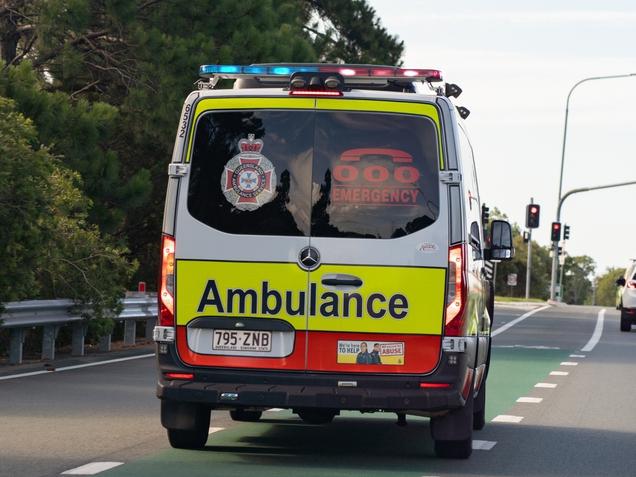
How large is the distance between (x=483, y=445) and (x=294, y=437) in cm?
143

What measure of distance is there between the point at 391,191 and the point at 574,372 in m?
11.6

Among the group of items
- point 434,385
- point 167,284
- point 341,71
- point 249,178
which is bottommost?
point 434,385

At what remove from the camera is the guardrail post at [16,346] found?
19.5 metres

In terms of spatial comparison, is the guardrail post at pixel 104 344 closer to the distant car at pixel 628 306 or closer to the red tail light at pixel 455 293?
the red tail light at pixel 455 293

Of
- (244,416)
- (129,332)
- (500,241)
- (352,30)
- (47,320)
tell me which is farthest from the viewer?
(352,30)

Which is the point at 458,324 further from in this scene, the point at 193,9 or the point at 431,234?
the point at 193,9

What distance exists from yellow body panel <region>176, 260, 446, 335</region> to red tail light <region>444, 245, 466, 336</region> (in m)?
0.05

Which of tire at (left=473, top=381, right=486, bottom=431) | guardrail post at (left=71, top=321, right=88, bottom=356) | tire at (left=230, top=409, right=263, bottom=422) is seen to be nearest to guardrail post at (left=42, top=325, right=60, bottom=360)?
guardrail post at (left=71, top=321, right=88, bottom=356)

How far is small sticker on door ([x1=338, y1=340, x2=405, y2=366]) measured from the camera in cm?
1025

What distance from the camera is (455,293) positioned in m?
10.3

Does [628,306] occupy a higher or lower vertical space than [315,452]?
higher

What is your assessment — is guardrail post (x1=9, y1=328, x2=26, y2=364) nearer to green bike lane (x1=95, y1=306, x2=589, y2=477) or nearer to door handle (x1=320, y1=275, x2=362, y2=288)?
green bike lane (x1=95, y1=306, x2=589, y2=477)

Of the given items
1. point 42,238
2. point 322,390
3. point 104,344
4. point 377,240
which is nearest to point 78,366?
point 42,238

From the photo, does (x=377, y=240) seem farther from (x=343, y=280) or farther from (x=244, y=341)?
(x=244, y=341)
